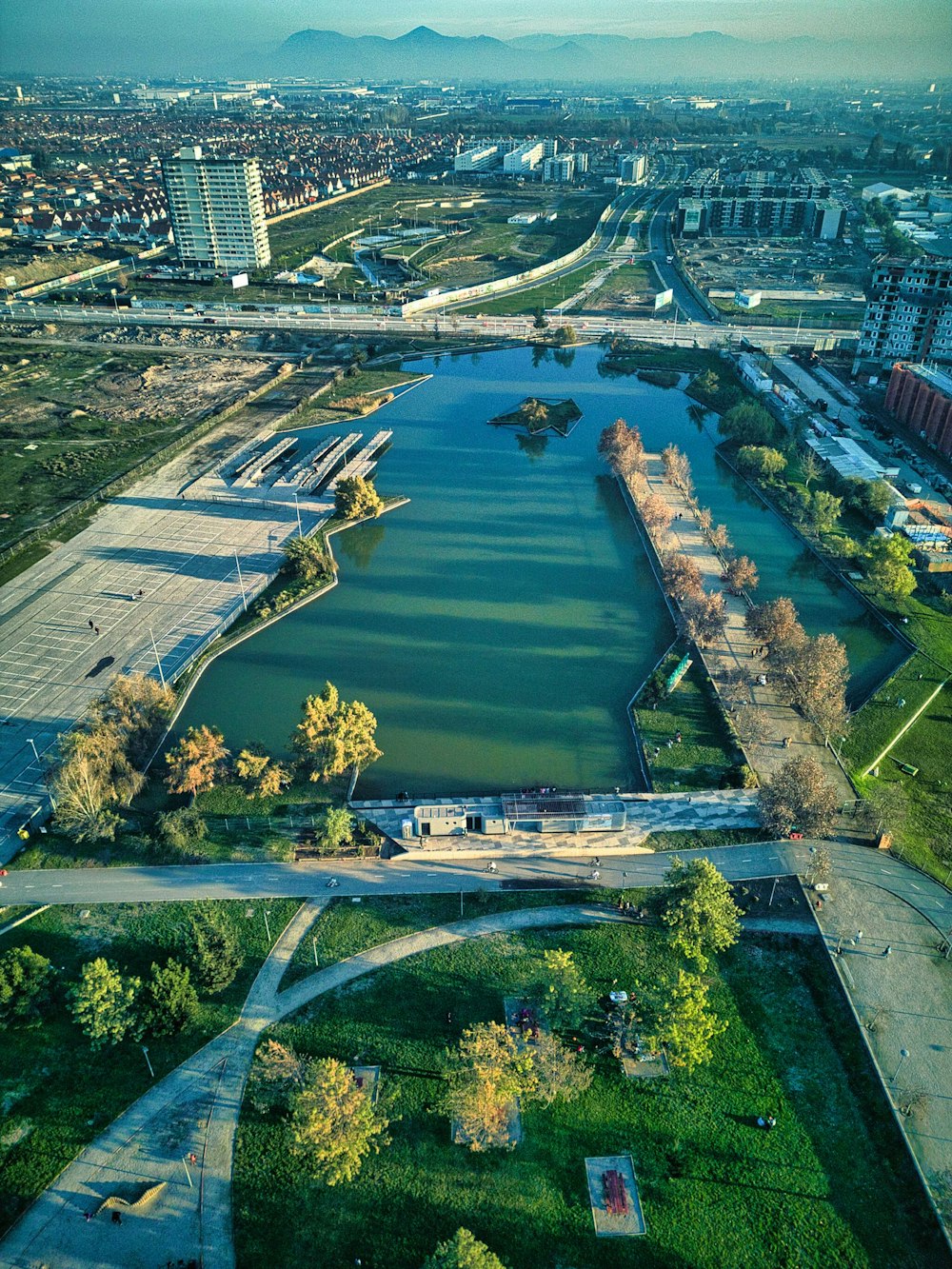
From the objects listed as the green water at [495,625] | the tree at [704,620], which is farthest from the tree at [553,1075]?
the tree at [704,620]

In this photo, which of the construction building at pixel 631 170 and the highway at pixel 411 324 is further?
the construction building at pixel 631 170

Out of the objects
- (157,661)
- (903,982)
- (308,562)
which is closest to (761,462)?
(308,562)

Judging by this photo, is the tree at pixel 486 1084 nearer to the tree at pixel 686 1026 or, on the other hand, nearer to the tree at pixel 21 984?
the tree at pixel 686 1026

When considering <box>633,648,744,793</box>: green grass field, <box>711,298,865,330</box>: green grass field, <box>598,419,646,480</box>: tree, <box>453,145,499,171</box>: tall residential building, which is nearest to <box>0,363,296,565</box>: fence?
<box>598,419,646,480</box>: tree

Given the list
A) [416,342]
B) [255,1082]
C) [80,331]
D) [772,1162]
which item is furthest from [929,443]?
[80,331]

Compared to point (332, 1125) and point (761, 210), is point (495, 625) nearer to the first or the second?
point (332, 1125)

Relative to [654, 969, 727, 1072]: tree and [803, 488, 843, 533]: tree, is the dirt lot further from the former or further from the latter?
[803, 488, 843, 533]: tree
